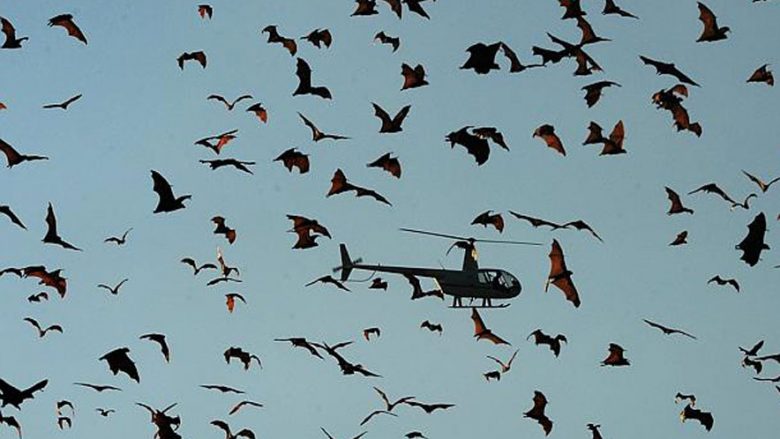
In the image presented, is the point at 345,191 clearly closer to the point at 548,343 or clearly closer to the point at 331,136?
the point at 331,136

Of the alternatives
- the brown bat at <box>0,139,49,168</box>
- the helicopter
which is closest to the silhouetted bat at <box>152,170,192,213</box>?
the brown bat at <box>0,139,49,168</box>

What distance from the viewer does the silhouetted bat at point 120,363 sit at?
4081cm

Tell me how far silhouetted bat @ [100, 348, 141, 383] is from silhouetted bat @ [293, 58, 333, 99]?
850 centimetres

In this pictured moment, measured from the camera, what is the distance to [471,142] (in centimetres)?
4019

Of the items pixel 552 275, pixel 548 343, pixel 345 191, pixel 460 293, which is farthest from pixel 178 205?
pixel 460 293

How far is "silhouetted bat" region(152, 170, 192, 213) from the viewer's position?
40500 millimetres

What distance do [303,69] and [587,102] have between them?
8051 millimetres

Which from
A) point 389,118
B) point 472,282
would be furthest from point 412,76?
point 472,282

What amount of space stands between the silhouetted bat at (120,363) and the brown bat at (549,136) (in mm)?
13151

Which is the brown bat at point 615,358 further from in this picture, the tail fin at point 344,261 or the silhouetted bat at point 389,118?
the tail fin at point 344,261

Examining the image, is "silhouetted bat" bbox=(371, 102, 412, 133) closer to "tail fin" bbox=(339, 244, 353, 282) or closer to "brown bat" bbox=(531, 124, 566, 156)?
"brown bat" bbox=(531, 124, 566, 156)

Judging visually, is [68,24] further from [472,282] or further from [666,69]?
[472,282]

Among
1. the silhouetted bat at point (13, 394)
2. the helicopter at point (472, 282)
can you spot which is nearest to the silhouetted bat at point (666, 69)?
the silhouetted bat at point (13, 394)

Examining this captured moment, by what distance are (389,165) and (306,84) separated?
327cm
